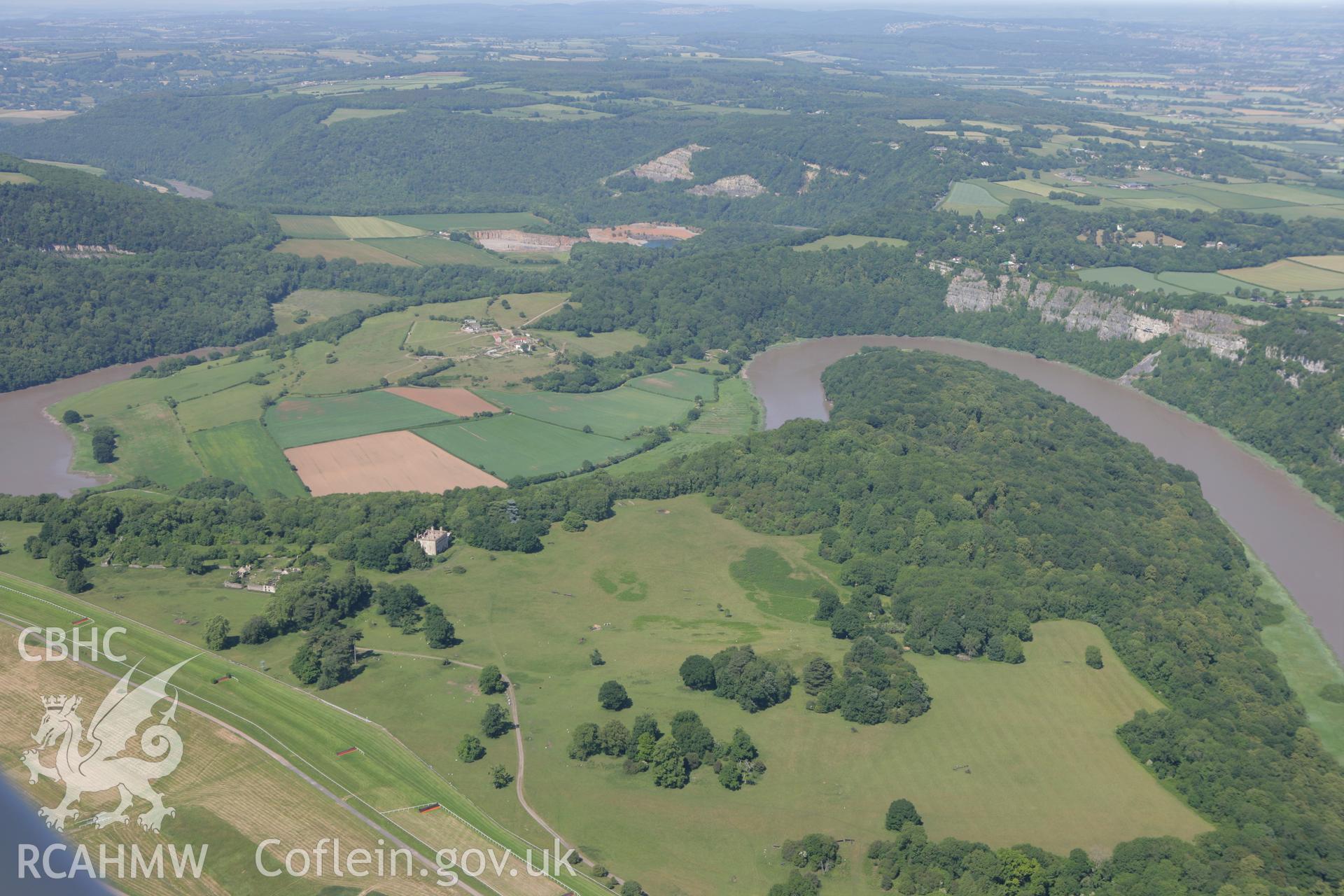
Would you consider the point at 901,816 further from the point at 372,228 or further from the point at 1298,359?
the point at 372,228

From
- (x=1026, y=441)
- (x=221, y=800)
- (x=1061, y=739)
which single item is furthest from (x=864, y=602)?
(x=221, y=800)

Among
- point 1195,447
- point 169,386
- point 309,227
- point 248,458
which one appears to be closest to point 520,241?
point 309,227

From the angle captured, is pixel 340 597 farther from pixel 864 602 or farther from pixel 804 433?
pixel 804 433

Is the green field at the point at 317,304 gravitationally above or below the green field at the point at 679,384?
below

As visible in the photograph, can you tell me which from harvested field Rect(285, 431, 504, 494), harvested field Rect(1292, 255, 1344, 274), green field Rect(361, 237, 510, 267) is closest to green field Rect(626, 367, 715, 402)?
harvested field Rect(285, 431, 504, 494)

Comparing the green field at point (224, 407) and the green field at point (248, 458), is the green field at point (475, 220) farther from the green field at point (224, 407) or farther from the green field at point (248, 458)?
the green field at point (248, 458)

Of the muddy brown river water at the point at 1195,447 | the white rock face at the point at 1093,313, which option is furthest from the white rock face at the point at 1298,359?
the muddy brown river water at the point at 1195,447
